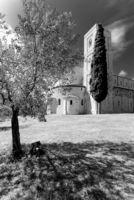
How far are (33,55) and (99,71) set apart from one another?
107 feet

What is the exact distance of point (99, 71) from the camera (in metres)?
37.8

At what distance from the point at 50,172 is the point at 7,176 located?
7.27ft

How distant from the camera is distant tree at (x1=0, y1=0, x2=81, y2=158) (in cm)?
738

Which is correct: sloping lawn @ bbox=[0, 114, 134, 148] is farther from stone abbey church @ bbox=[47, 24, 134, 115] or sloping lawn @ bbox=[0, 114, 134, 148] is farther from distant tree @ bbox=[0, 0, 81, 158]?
stone abbey church @ bbox=[47, 24, 134, 115]

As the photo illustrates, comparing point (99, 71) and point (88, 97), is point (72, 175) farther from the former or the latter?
point (88, 97)

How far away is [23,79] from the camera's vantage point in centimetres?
735

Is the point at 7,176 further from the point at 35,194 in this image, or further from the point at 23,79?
the point at 23,79

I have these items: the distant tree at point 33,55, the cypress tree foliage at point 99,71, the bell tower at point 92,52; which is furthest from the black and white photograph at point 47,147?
the bell tower at point 92,52

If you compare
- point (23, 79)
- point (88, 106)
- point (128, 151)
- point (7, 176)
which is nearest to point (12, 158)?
point (7, 176)

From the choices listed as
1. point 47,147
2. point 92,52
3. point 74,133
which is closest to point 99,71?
point 92,52

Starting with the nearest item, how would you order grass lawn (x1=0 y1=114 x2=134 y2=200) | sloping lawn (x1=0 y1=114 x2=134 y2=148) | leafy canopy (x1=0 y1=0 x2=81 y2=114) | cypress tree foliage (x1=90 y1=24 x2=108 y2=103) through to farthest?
1. grass lawn (x1=0 y1=114 x2=134 y2=200)
2. leafy canopy (x1=0 y1=0 x2=81 y2=114)
3. sloping lawn (x1=0 y1=114 x2=134 y2=148)
4. cypress tree foliage (x1=90 y1=24 x2=108 y2=103)

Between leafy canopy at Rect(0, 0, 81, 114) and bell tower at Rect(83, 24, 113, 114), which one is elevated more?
bell tower at Rect(83, 24, 113, 114)

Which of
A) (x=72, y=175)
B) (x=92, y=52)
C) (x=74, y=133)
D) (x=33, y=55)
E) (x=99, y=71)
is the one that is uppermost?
(x=92, y=52)

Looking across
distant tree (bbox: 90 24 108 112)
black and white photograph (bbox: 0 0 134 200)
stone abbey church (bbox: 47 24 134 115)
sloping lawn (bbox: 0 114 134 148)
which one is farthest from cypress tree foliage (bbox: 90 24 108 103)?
black and white photograph (bbox: 0 0 134 200)
